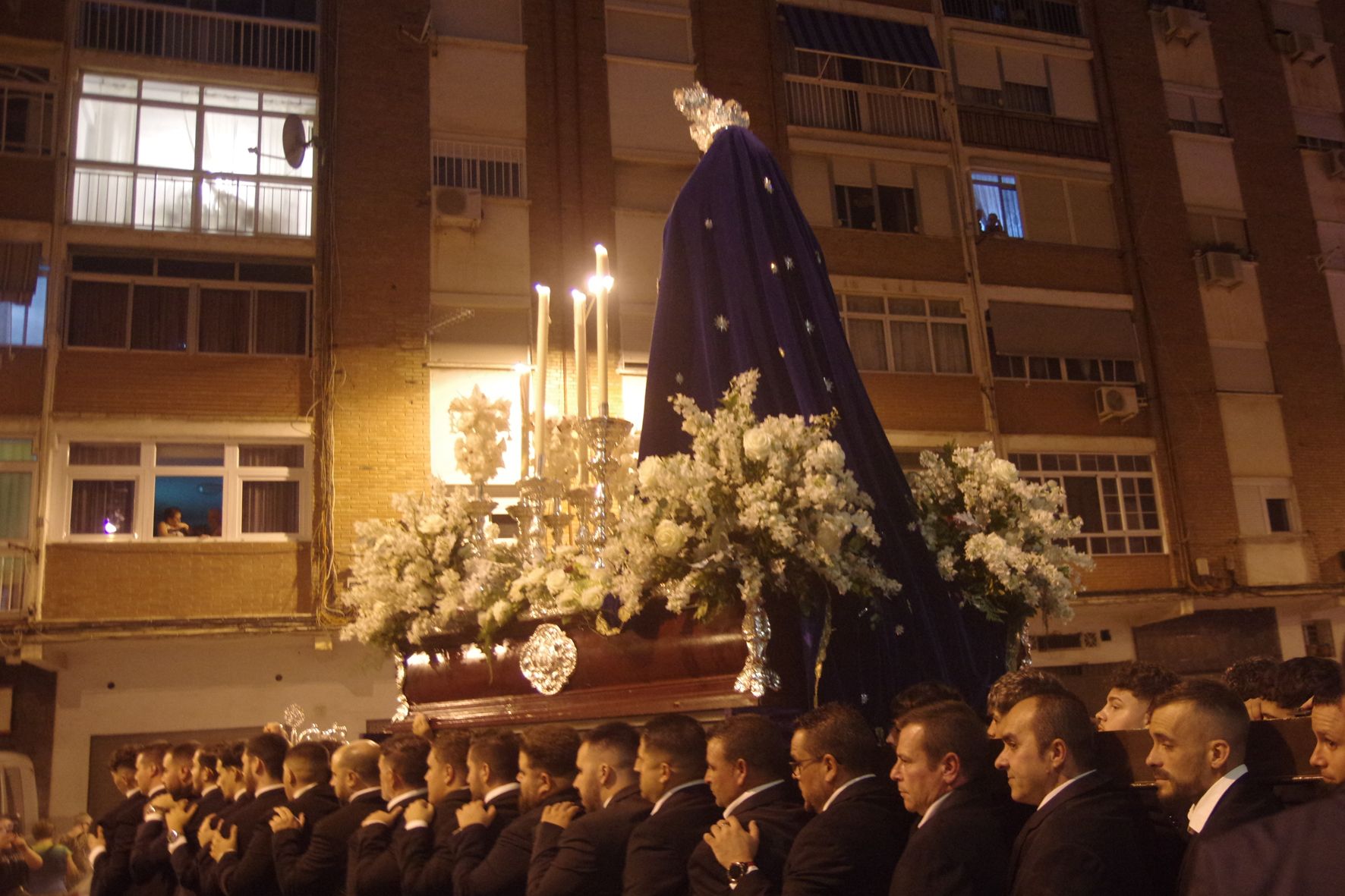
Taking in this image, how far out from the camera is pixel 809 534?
400cm

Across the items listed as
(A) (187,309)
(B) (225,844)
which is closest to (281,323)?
(A) (187,309)

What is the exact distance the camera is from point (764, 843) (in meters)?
3.55

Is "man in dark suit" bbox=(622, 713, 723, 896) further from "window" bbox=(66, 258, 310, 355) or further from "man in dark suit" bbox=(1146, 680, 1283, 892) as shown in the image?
"window" bbox=(66, 258, 310, 355)

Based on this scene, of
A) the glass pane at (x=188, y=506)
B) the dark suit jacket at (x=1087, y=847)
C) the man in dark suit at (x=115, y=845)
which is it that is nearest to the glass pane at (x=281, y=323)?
the glass pane at (x=188, y=506)

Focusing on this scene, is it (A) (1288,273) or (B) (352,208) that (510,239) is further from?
(A) (1288,273)

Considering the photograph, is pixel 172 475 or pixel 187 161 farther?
pixel 187 161

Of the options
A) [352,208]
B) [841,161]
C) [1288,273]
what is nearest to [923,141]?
[841,161]

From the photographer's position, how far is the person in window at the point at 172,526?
45.5 feet

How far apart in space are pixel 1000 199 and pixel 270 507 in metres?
11.1

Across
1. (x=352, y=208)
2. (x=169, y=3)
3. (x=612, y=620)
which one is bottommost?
(x=612, y=620)

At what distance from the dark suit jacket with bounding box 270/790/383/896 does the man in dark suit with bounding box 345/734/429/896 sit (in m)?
0.09

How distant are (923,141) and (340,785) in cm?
1455

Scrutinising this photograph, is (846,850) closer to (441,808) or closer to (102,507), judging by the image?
(441,808)

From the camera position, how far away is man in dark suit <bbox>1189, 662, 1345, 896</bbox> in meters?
1.29
